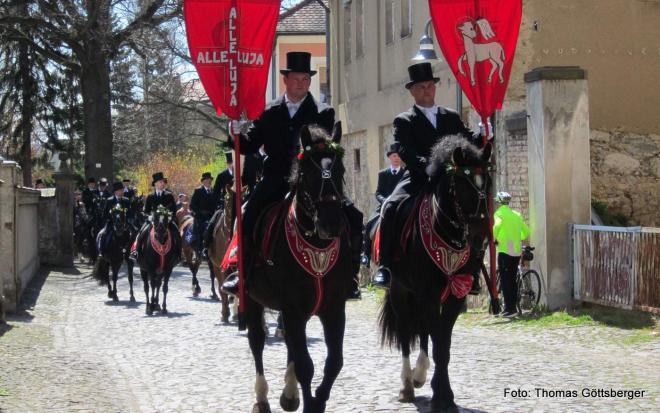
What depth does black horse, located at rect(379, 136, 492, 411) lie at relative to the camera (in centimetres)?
861

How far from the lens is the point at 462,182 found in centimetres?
862

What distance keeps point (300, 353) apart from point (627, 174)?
13298 millimetres

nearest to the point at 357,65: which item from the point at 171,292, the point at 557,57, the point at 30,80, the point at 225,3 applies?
the point at 171,292

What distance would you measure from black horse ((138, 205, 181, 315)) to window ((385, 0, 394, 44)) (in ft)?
32.2

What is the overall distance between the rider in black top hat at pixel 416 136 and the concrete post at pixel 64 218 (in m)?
23.4

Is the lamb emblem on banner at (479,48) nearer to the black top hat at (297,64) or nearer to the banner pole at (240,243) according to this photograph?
the black top hat at (297,64)

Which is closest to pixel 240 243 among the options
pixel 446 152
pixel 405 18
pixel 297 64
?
pixel 297 64

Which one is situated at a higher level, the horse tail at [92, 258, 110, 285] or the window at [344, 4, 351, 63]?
the window at [344, 4, 351, 63]

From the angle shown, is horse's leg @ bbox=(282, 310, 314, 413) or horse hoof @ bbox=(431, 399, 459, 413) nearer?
horse's leg @ bbox=(282, 310, 314, 413)

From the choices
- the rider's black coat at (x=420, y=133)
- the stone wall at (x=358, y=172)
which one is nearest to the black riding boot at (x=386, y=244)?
the rider's black coat at (x=420, y=133)

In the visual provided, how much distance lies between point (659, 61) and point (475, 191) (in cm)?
1373

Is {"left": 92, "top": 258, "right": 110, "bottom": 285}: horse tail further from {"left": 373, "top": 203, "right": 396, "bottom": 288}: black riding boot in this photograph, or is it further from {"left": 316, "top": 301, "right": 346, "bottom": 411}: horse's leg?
{"left": 316, "top": 301, "right": 346, "bottom": 411}: horse's leg

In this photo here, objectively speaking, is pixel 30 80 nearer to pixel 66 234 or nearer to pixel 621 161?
pixel 66 234

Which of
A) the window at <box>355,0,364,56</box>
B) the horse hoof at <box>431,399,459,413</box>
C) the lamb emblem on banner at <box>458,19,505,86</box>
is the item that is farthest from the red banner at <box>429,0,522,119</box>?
the window at <box>355,0,364,56</box>
